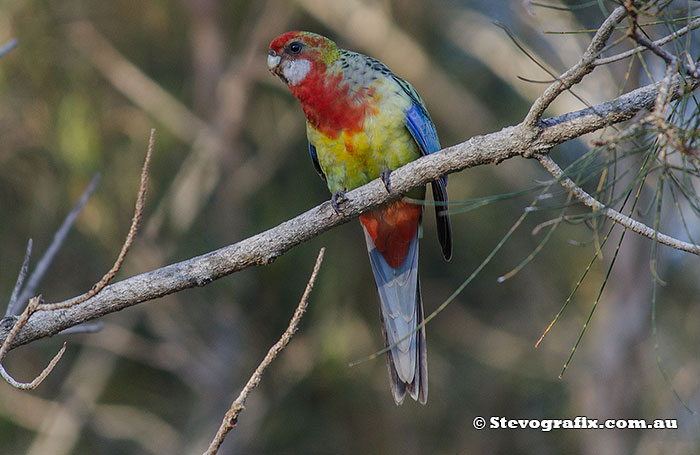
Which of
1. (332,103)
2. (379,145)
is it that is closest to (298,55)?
(332,103)

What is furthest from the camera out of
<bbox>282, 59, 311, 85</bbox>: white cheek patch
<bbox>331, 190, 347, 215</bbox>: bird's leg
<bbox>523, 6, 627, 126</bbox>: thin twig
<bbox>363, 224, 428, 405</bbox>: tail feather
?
<bbox>282, 59, 311, 85</bbox>: white cheek patch

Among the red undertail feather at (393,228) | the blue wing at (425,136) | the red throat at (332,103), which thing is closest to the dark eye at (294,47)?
the red throat at (332,103)

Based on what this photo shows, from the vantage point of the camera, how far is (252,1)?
286 inches

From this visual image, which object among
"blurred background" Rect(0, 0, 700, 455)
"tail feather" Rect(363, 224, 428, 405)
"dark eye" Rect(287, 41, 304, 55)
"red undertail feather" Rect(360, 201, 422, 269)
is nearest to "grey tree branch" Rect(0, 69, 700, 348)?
"red undertail feather" Rect(360, 201, 422, 269)

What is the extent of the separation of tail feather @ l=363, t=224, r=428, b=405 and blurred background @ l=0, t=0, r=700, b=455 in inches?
74.5

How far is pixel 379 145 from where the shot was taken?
11.8ft

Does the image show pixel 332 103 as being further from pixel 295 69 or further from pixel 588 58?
pixel 588 58

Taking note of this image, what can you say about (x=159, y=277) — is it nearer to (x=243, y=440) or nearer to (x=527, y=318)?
(x=243, y=440)

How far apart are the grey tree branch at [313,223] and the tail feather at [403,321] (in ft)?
3.79

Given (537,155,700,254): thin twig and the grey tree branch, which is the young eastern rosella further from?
(537,155,700,254): thin twig

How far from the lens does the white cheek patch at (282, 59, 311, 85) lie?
3.89 meters

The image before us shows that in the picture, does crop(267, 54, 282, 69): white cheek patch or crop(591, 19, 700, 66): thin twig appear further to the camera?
crop(267, 54, 282, 69): white cheek patch

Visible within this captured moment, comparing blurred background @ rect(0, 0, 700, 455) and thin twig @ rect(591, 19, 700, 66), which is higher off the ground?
blurred background @ rect(0, 0, 700, 455)

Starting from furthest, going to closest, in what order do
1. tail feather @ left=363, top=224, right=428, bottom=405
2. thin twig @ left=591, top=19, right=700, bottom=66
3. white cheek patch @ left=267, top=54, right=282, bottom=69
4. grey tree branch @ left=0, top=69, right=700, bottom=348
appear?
white cheek patch @ left=267, top=54, right=282, bottom=69
tail feather @ left=363, top=224, right=428, bottom=405
grey tree branch @ left=0, top=69, right=700, bottom=348
thin twig @ left=591, top=19, right=700, bottom=66
